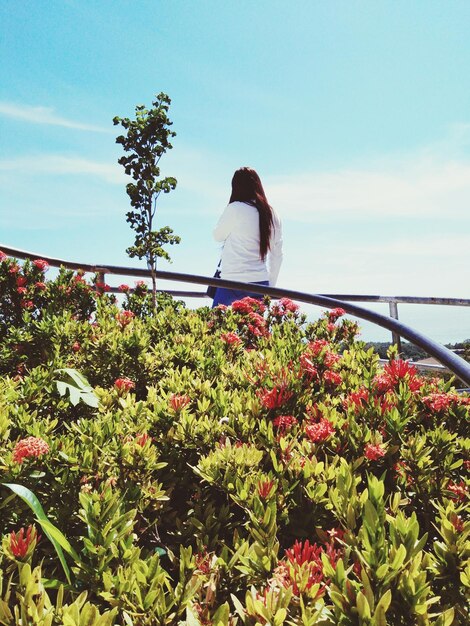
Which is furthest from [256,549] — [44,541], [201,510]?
[44,541]

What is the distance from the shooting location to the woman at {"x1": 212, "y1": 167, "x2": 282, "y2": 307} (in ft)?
18.0

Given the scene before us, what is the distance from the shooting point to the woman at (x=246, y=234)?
5492 mm

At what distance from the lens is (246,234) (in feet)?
18.0

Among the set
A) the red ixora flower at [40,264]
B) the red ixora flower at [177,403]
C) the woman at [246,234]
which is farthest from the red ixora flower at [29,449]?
the woman at [246,234]

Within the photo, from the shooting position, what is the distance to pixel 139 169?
198 inches

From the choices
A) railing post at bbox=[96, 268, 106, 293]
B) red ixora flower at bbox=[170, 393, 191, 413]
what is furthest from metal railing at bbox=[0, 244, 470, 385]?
red ixora flower at bbox=[170, 393, 191, 413]

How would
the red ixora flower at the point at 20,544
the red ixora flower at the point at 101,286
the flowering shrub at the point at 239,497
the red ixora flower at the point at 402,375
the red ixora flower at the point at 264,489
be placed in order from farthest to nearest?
the red ixora flower at the point at 101,286 → the red ixora flower at the point at 402,375 → the red ixora flower at the point at 264,489 → the red ixora flower at the point at 20,544 → the flowering shrub at the point at 239,497

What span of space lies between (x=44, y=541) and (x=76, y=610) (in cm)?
64

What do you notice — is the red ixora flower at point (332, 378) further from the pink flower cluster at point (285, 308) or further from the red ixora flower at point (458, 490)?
the pink flower cluster at point (285, 308)

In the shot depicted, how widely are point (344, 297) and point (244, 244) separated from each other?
73.6 inches

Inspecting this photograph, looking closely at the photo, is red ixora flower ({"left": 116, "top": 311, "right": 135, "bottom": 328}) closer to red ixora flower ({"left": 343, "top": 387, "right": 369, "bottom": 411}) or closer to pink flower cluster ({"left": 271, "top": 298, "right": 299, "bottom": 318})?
pink flower cluster ({"left": 271, "top": 298, "right": 299, "bottom": 318})

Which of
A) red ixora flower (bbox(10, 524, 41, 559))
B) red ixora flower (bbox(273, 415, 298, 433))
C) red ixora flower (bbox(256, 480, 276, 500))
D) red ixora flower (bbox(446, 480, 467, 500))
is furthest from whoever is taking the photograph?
red ixora flower (bbox(273, 415, 298, 433))

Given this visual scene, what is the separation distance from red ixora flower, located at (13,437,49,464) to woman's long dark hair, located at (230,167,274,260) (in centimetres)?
420

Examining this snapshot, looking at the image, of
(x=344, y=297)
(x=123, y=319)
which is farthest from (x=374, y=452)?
(x=344, y=297)
